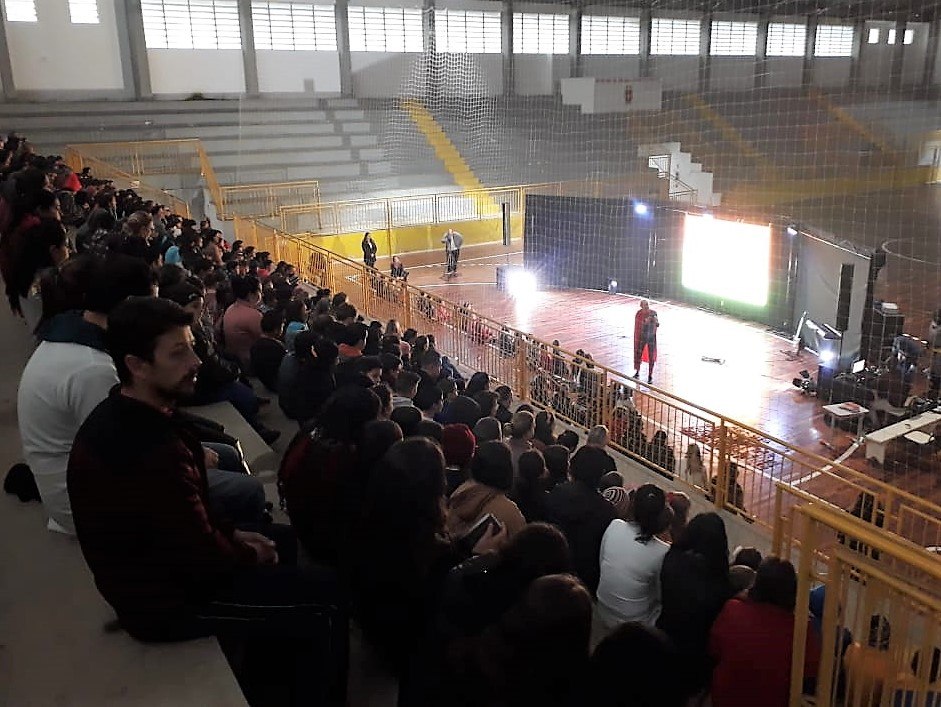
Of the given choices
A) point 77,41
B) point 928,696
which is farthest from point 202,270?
point 77,41

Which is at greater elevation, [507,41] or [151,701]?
[507,41]

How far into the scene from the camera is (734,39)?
A: 90.0 feet

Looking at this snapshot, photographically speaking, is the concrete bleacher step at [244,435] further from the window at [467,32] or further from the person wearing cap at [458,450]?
the window at [467,32]

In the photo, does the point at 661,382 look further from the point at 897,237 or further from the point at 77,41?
the point at 77,41

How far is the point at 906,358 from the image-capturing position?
9.51 m

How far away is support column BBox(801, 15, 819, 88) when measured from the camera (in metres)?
27.2

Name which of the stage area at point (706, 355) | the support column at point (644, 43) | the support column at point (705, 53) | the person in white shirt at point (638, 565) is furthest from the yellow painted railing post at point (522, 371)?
the support column at point (644, 43)

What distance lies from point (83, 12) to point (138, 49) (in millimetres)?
1433

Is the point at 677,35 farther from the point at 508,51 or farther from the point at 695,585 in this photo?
the point at 695,585

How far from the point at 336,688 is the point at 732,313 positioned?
13690 millimetres

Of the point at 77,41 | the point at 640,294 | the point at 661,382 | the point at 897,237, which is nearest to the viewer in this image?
the point at 661,382

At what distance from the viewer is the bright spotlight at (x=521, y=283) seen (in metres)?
17.2

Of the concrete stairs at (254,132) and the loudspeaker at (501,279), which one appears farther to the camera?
the concrete stairs at (254,132)

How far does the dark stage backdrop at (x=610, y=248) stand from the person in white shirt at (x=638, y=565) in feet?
38.9
